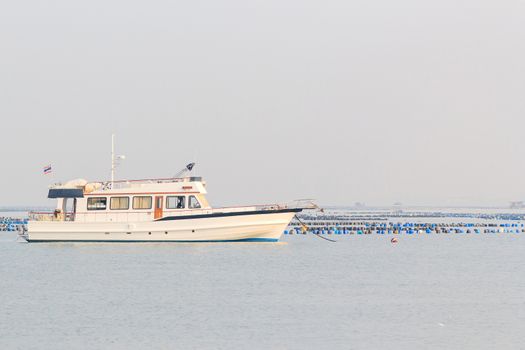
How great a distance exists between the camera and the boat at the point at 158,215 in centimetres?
6331

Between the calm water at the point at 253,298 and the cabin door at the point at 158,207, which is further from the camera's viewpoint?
the cabin door at the point at 158,207

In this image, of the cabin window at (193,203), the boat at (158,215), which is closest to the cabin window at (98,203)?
the boat at (158,215)

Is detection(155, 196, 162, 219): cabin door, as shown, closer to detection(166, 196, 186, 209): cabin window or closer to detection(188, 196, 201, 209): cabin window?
detection(166, 196, 186, 209): cabin window

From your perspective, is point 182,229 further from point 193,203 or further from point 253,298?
point 253,298

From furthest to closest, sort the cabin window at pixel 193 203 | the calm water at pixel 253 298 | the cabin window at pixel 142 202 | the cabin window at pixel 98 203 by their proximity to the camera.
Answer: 1. the cabin window at pixel 98 203
2. the cabin window at pixel 142 202
3. the cabin window at pixel 193 203
4. the calm water at pixel 253 298

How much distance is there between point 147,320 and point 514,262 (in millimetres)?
37505

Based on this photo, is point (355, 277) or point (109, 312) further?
point (355, 277)

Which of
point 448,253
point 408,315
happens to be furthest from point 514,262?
point 408,315

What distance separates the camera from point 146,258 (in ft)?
194

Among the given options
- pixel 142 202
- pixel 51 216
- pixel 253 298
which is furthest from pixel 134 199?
pixel 253 298

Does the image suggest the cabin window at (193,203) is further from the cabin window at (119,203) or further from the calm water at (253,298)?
the cabin window at (119,203)

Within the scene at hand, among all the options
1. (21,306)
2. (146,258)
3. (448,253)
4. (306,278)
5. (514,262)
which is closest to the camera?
(21,306)

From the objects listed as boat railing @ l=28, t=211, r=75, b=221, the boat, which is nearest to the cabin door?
the boat

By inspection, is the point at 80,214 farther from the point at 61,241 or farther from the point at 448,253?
the point at 448,253
